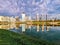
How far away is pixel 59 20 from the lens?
6219 mm

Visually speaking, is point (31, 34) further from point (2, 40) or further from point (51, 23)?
point (2, 40)

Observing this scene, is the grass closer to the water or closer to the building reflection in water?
the water

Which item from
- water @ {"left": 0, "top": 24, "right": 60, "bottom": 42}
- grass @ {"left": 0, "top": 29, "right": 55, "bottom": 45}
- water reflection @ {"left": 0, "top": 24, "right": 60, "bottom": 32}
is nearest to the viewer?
grass @ {"left": 0, "top": 29, "right": 55, "bottom": 45}

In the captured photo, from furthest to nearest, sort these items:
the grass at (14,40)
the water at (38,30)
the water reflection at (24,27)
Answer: the water reflection at (24,27)
the water at (38,30)
the grass at (14,40)

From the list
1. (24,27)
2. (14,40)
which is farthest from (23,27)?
(14,40)

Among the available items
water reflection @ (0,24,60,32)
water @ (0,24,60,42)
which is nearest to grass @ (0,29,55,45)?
water @ (0,24,60,42)

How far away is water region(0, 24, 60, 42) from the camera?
5832 millimetres

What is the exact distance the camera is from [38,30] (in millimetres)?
5980

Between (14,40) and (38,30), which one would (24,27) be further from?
(14,40)

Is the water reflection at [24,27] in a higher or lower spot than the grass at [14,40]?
higher

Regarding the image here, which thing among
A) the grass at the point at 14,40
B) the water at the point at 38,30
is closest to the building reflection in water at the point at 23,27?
the water at the point at 38,30

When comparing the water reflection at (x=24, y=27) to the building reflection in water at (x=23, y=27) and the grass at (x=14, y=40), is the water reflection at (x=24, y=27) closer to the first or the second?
the building reflection in water at (x=23, y=27)

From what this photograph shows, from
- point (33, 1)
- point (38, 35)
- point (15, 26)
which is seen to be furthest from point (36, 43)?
point (33, 1)

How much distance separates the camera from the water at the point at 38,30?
583cm
